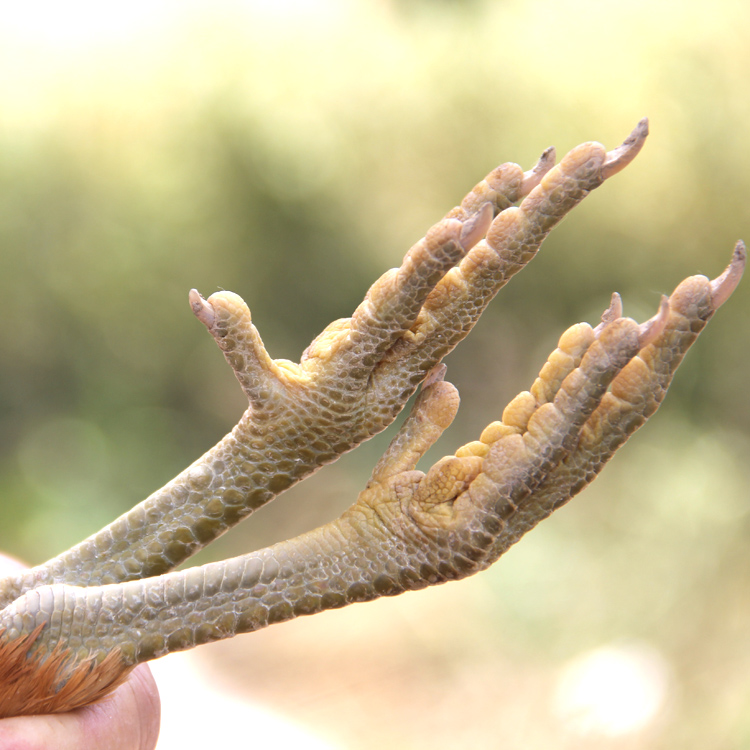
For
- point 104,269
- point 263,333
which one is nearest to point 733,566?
point 263,333

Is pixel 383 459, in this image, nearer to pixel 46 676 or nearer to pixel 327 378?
pixel 327 378

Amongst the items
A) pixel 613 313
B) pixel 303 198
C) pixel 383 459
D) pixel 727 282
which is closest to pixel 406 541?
pixel 383 459

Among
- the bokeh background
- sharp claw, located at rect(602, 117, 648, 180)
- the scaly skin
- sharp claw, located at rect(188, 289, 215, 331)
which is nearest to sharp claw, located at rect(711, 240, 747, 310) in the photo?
the scaly skin

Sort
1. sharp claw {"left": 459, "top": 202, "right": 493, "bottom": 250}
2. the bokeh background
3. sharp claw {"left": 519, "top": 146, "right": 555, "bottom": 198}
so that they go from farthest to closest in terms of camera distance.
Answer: the bokeh background < sharp claw {"left": 519, "top": 146, "right": 555, "bottom": 198} < sharp claw {"left": 459, "top": 202, "right": 493, "bottom": 250}

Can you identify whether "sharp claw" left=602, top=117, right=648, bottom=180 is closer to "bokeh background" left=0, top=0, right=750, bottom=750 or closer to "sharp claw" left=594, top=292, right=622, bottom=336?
"sharp claw" left=594, top=292, right=622, bottom=336

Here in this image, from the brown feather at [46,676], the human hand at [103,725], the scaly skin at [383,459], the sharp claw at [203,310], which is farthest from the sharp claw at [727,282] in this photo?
the human hand at [103,725]

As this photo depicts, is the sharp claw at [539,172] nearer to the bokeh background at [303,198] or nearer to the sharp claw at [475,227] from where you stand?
the sharp claw at [475,227]

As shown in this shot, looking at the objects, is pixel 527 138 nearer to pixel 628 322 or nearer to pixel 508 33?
pixel 508 33
